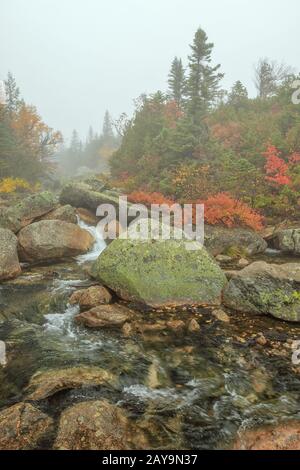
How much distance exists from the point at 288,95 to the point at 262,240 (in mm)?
18281

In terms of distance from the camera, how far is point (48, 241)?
12.9 metres

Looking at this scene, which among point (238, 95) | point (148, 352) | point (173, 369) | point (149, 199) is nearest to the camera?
point (173, 369)

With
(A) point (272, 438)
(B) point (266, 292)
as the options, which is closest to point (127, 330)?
(B) point (266, 292)

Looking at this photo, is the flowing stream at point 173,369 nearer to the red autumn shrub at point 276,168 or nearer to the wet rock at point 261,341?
the wet rock at point 261,341

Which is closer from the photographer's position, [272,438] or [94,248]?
[272,438]

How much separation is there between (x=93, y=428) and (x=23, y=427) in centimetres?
98

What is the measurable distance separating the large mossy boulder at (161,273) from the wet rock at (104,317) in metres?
0.89

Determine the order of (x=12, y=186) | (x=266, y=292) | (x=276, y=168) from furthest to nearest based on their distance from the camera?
(x=12, y=186) → (x=276, y=168) → (x=266, y=292)

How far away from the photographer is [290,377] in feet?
19.5

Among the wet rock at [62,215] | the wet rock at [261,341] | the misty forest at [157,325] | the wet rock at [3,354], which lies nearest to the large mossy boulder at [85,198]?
the misty forest at [157,325]

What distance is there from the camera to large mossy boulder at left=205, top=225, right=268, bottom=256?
572 inches

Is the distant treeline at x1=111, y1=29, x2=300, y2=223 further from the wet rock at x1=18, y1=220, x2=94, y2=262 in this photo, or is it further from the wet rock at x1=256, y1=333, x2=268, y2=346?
the wet rock at x1=256, y1=333, x2=268, y2=346

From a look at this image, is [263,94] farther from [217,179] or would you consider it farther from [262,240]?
[262,240]

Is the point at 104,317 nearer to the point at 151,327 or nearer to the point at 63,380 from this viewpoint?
the point at 151,327
